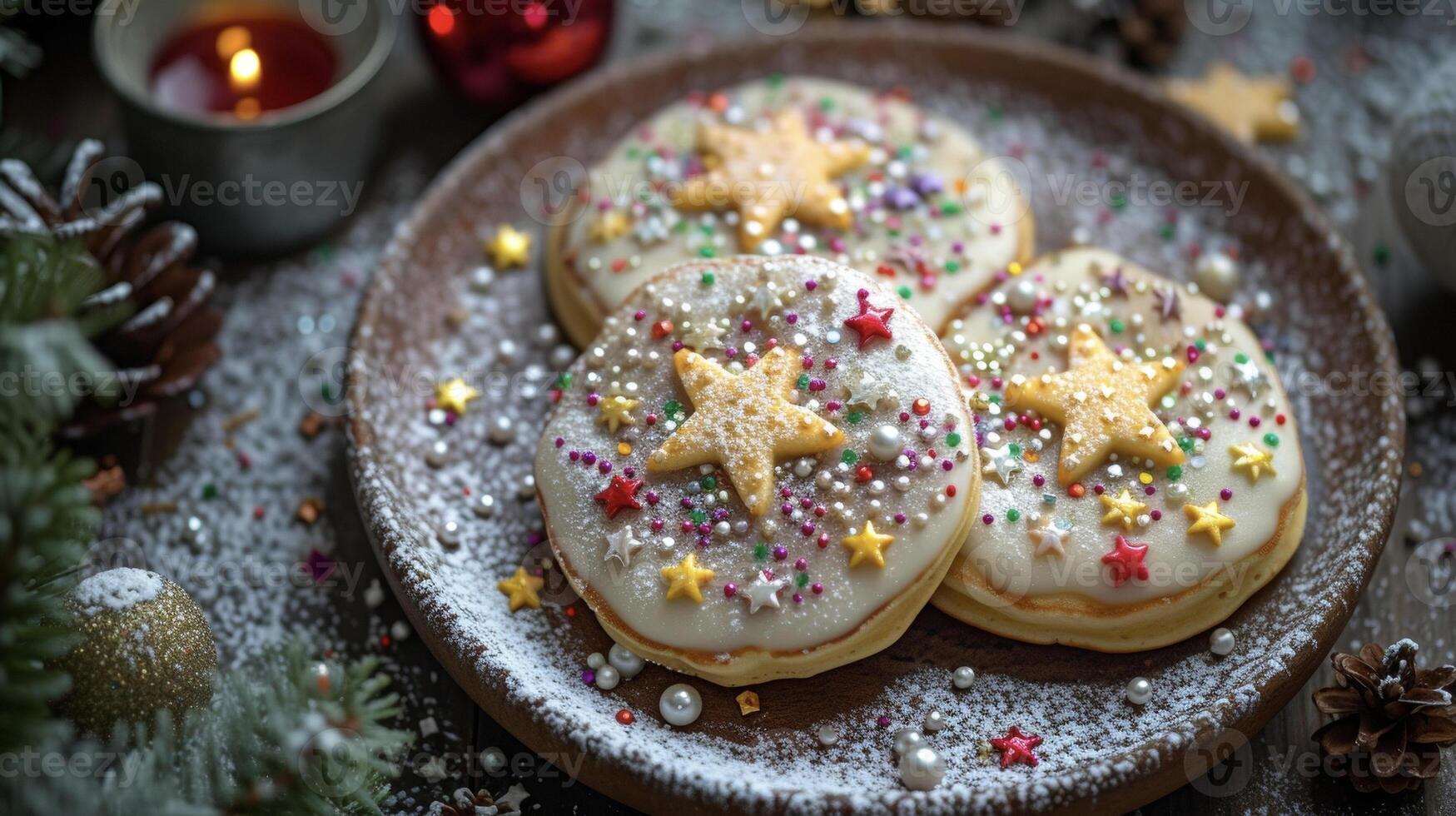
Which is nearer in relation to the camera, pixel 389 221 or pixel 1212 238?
pixel 1212 238

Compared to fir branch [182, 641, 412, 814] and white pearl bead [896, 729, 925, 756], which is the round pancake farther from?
fir branch [182, 641, 412, 814]

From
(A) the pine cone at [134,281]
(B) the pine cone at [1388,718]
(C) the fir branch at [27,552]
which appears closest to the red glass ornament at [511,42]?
(A) the pine cone at [134,281]

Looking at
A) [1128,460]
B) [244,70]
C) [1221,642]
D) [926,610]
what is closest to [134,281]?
[244,70]

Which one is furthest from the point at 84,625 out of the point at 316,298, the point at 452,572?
the point at 316,298

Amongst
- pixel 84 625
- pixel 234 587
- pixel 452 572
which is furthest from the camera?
pixel 234 587

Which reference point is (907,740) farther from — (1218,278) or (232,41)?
(232,41)

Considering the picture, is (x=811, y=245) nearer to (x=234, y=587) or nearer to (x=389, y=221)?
(x=389, y=221)
